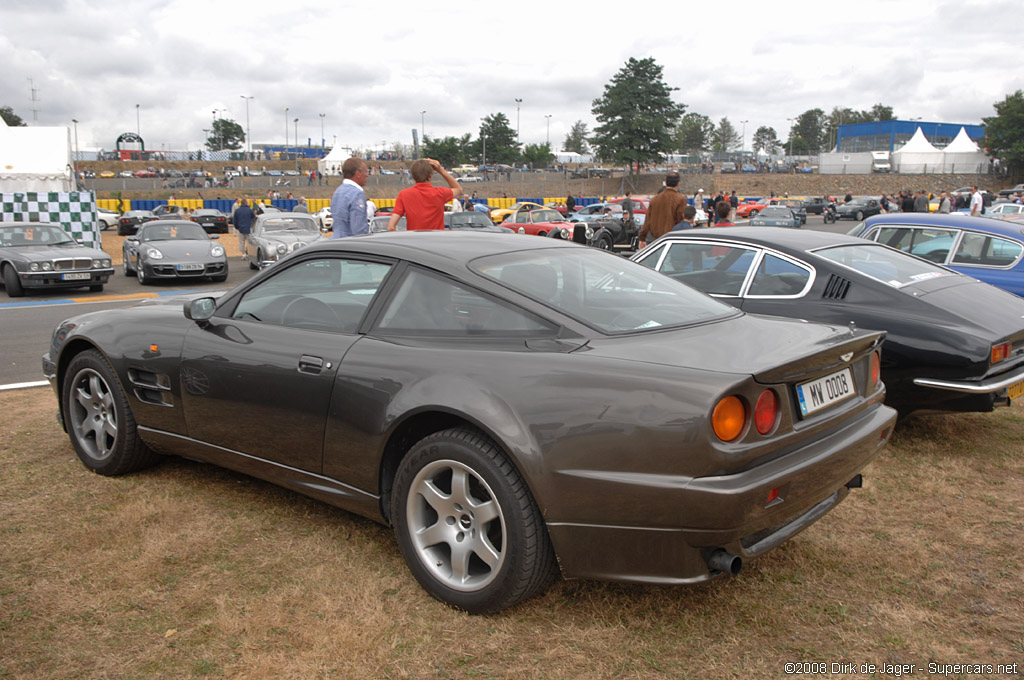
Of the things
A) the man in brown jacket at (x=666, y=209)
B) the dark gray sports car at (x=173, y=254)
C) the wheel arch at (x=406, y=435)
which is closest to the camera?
the wheel arch at (x=406, y=435)

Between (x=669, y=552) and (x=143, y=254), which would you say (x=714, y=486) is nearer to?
(x=669, y=552)

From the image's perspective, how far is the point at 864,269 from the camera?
524 centimetres

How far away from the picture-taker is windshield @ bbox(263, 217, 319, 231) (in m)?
17.2

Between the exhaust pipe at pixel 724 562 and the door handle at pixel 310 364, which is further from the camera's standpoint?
the door handle at pixel 310 364

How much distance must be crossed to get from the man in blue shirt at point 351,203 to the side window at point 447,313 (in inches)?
156

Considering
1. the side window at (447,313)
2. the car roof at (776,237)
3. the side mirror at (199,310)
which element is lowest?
the side mirror at (199,310)

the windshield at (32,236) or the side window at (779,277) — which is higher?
the side window at (779,277)

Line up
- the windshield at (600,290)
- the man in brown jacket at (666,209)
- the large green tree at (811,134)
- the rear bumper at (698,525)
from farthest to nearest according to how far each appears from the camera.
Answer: the large green tree at (811,134) → the man in brown jacket at (666,209) → the windshield at (600,290) → the rear bumper at (698,525)

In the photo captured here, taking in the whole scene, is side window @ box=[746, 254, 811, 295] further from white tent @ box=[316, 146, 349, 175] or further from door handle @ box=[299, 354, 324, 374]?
white tent @ box=[316, 146, 349, 175]

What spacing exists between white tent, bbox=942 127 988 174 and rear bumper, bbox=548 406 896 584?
8600 centimetres

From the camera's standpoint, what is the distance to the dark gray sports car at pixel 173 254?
48.5 ft

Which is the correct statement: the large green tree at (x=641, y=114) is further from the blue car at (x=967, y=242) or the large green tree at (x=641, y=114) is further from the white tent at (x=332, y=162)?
the blue car at (x=967, y=242)

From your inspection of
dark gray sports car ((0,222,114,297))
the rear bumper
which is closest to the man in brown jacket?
the rear bumper

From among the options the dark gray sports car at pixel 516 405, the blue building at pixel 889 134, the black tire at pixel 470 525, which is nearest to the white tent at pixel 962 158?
the blue building at pixel 889 134
